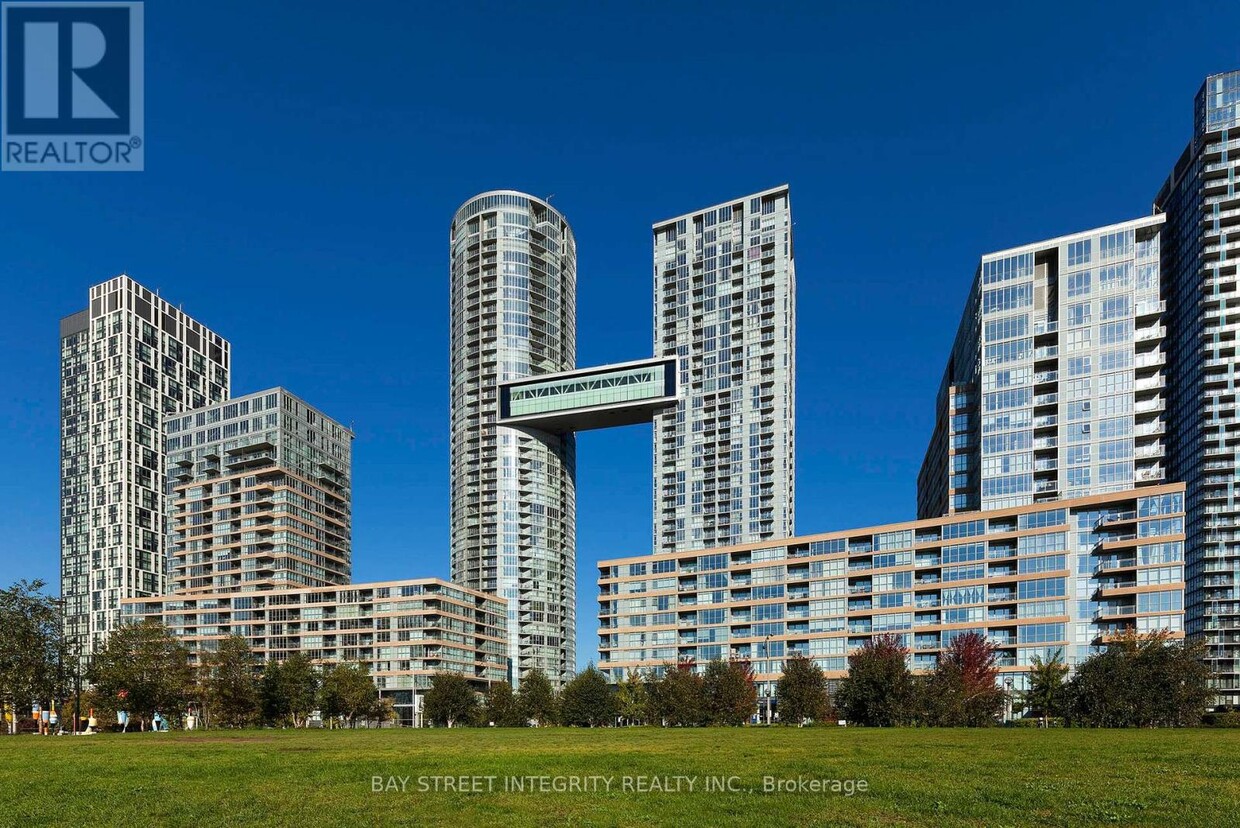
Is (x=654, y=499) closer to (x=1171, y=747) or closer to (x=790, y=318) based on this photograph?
(x=790, y=318)

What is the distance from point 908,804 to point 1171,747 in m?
21.9

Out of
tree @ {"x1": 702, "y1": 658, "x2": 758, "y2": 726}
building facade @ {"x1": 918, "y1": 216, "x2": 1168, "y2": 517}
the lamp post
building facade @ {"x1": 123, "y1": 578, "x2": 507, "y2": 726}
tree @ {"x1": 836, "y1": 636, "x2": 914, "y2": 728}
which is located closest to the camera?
tree @ {"x1": 836, "y1": 636, "x2": 914, "y2": 728}

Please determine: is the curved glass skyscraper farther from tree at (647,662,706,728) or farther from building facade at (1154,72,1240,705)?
building facade at (1154,72,1240,705)

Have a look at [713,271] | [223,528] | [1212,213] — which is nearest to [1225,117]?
[1212,213]

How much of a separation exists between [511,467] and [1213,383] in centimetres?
12987

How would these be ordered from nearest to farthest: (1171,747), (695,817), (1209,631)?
(695,817)
(1171,747)
(1209,631)

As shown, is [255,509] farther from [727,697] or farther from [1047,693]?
[1047,693]

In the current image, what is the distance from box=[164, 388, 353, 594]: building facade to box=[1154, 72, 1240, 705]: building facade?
171m

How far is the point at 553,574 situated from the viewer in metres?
190

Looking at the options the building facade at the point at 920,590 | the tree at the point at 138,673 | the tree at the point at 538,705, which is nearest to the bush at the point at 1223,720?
the building facade at the point at 920,590

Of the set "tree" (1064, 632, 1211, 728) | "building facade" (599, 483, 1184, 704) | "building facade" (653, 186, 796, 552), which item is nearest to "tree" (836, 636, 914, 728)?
"tree" (1064, 632, 1211, 728)

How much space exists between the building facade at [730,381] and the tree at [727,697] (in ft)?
260

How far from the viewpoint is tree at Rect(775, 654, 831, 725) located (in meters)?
88.2

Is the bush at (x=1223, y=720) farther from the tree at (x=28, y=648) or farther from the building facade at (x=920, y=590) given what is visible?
the tree at (x=28, y=648)
